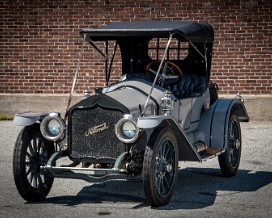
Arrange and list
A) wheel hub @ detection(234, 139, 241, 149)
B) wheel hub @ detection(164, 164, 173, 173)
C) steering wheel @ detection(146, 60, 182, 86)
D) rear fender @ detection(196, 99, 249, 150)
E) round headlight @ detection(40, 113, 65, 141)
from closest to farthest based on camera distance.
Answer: wheel hub @ detection(164, 164, 173, 173) → round headlight @ detection(40, 113, 65, 141) → steering wheel @ detection(146, 60, 182, 86) → rear fender @ detection(196, 99, 249, 150) → wheel hub @ detection(234, 139, 241, 149)

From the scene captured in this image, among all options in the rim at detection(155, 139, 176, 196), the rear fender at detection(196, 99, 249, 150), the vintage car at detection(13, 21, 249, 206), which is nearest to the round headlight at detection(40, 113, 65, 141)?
the vintage car at detection(13, 21, 249, 206)

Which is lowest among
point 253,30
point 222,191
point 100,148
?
point 222,191

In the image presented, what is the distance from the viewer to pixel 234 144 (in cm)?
1092

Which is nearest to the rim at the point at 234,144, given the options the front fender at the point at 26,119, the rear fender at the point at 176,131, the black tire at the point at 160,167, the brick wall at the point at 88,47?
the rear fender at the point at 176,131

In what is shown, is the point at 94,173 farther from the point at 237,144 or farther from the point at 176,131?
the point at 237,144

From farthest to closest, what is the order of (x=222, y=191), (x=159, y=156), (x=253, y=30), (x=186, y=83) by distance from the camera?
(x=253, y=30)
(x=186, y=83)
(x=222, y=191)
(x=159, y=156)

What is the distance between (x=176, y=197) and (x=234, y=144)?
1922 mm

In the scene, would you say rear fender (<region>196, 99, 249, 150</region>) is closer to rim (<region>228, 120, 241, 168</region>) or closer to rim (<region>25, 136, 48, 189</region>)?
rim (<region>228, 120, 241, 168</region>)

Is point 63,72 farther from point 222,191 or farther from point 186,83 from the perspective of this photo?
point 222,191

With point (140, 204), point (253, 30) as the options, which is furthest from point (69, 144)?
point (253, 30)

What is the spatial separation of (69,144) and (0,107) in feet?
28.8

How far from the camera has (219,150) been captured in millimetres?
10273

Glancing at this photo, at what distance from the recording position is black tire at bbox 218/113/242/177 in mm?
10602

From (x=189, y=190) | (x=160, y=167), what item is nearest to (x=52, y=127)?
(x=160, y=167)
